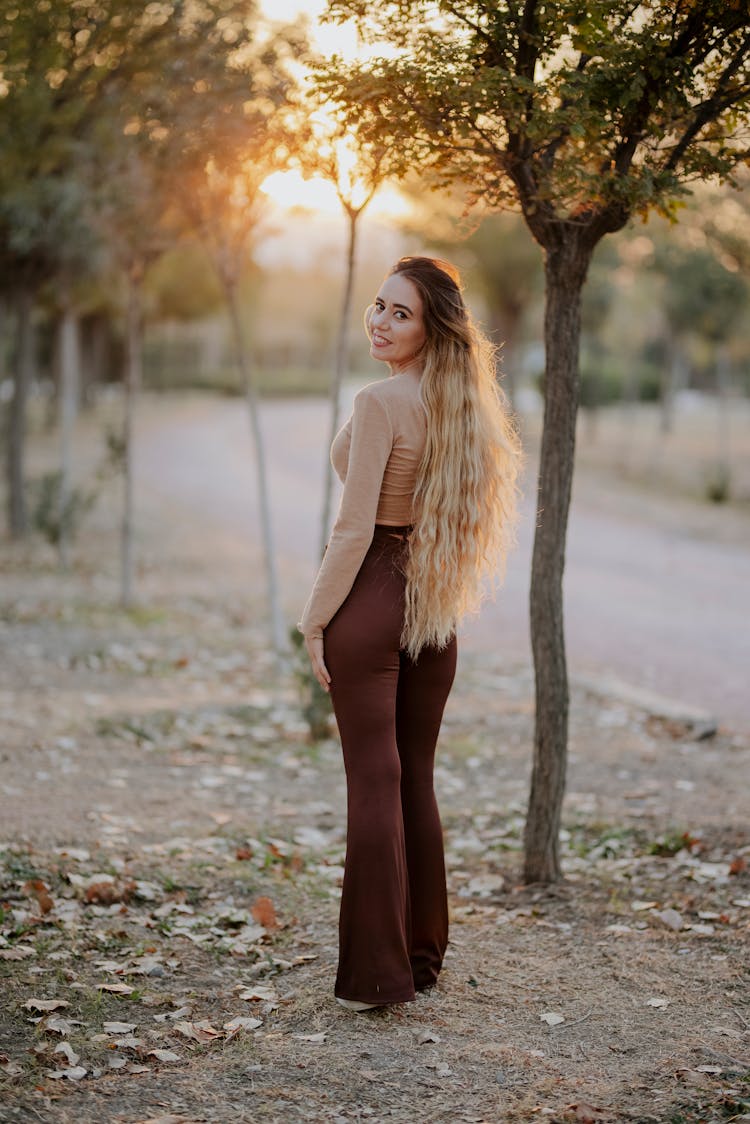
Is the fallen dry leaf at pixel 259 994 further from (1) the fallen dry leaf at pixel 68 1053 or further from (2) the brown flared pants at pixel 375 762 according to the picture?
(1) the fallen dry leaf at pixel 68 1053

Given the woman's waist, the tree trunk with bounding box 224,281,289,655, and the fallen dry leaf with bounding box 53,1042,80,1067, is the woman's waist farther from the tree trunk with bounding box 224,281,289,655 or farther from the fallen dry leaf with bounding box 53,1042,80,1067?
the tree trunk with bounding box 224,281,289,655

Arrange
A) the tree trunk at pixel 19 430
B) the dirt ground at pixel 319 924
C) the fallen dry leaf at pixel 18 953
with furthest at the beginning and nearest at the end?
1. the tree trunk at pixel 19 430
2. the fallen dry leaf at pixel 18 953
3. the dirt ground at pixel 319 924

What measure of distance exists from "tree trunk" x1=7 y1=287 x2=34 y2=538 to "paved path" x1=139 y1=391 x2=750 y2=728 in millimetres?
2491

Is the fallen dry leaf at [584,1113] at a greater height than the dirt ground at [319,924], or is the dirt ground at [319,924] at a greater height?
the fallen dry leaf at [584,1113]

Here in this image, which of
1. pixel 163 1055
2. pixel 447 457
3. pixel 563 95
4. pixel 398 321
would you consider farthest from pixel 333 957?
pixel 563 95

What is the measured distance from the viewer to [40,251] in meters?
A: 15.5

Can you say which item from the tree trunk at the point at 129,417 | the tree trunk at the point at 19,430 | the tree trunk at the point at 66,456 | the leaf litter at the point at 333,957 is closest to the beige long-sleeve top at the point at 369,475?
the leaf litter at the point at 333,957

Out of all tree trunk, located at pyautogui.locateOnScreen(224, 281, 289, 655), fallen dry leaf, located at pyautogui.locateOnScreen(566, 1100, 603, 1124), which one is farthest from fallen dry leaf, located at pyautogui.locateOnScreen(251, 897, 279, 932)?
tree trunk, located at pyautogui.locateOnScreen(224, 281, 289, 655)

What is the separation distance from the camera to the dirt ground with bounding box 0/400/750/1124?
3381mm

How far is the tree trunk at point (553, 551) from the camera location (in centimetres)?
477

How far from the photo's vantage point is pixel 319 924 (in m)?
4.71

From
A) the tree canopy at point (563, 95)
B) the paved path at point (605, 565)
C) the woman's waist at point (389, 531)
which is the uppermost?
the tree canopy at point (563, 95)

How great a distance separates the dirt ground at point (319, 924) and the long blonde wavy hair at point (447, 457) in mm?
1242

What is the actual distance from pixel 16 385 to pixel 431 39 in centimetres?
1259
